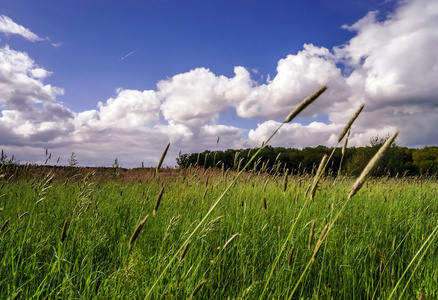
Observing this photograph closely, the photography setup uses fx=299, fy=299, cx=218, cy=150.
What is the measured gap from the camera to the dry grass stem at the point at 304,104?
991 mm

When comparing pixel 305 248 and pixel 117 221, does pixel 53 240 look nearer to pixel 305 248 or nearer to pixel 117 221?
pixel 117 221

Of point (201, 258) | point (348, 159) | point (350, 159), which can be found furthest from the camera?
point (350, 159)

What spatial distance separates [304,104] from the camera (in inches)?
39.7

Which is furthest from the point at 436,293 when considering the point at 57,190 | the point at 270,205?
the point at 57,190

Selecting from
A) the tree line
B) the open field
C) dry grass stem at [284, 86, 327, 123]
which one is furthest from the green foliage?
dry grass stem at [284, 86, 327, 123]

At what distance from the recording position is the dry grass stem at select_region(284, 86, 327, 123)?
3.25 feet

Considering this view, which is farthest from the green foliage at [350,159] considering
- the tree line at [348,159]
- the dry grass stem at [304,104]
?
the dry grass stem at [304,104]

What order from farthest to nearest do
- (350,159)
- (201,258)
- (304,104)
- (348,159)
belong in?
(350,159), (348,159), (201,258), (304,104)

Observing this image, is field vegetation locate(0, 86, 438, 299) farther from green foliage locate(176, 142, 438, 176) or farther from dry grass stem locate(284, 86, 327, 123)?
green foliage locate(176, 142, 438, 176)

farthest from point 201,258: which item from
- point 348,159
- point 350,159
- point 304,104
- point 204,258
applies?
point 350,159

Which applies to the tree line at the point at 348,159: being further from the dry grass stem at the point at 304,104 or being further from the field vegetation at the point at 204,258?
the dry grass stem at the point at 304,104

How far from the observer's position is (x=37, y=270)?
88.4 inches

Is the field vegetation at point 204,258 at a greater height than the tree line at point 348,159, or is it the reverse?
the tree line at point 348,159

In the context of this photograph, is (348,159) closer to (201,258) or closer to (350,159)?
(350,159)
